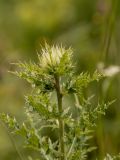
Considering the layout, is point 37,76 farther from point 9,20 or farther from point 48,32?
point 9,20

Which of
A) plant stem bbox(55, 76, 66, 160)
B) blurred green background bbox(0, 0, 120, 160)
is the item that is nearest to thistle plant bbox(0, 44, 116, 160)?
plant stem bbox(55, 76, 66, 160)

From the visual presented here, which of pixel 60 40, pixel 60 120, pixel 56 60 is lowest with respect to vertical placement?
pixel 60 120

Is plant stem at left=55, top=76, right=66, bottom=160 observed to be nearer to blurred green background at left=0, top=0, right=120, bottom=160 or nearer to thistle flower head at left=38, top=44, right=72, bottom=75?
thistle flower head at left=38, top=44, right=72, bottom=75

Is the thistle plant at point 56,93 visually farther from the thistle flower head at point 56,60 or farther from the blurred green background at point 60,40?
the blurred green background at point 60,40

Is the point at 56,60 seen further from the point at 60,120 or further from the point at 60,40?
the point at 60,40

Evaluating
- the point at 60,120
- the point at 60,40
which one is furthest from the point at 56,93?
the point at 60,40

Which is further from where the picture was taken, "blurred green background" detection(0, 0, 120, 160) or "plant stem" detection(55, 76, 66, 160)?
"blurred green background" detection(0, 0, 120, 160)

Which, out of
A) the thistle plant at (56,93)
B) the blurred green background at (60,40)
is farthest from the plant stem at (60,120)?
the blurred green background at (60,40)

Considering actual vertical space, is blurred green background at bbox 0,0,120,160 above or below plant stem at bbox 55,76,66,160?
above
